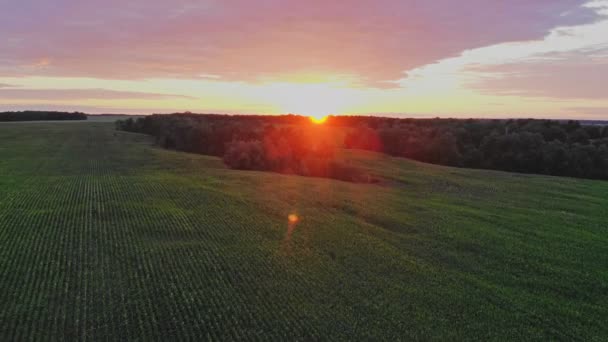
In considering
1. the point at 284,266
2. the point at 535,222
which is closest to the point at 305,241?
the point at 284,266

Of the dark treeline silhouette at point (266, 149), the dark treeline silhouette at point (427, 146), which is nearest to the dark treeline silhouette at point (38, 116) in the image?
the dark treeline silhouette at point (427, 146)

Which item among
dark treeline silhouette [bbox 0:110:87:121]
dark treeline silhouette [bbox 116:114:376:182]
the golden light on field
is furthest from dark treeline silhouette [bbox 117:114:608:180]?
dark treeline silhouette [bbox 0:110:87:121]

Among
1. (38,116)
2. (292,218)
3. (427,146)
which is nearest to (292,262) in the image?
(292,218)

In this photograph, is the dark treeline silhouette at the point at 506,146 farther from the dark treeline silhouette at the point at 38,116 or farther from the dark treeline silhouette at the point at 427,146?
the dark treeline silhouette at the point at 38,116

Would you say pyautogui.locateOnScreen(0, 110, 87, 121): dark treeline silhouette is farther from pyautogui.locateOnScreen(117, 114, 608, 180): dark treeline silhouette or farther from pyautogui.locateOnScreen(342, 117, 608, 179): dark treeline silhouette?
pyautogui.locateOnScreen(342, 117, 608, 179): dark treeline silhouette

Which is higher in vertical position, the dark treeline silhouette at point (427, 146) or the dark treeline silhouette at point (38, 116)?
the dark treeline silhouette at point (38, 116)

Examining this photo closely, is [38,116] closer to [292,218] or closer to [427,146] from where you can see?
[427,146]

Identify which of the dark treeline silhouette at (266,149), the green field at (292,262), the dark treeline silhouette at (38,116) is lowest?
the green field at (292,262)
